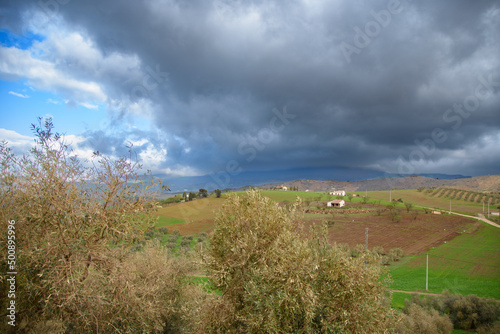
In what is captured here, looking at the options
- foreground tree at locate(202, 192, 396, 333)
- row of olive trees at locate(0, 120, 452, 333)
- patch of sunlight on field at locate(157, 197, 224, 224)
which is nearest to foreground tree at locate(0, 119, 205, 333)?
row of olive trees at locate(0, 120, 452, 333)

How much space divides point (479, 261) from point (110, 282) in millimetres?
78371

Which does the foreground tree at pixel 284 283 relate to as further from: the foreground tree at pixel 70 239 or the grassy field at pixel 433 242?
the grassy field at pixel 433 242

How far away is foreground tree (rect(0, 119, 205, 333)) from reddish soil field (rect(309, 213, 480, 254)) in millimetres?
64232

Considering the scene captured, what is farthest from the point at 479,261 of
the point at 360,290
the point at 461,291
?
the point at 360,290

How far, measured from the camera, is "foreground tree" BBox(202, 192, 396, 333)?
36.8 ft

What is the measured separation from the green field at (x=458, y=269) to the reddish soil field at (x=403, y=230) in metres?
4.64

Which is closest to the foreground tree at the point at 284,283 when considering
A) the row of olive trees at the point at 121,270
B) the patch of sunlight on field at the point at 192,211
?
the row of olive trees at the point at 121,270

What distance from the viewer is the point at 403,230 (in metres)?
85.3

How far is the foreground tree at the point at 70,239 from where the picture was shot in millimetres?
10680

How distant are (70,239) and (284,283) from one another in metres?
9.20

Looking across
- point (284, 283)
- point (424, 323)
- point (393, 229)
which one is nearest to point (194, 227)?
point (393, 229)

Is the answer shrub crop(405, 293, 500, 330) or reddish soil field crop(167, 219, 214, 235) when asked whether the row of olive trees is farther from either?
reddish soil field crop(167, 219, 214, 235)

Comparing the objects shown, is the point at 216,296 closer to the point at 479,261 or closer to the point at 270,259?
the point at 270,259

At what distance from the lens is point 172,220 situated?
299 ft
